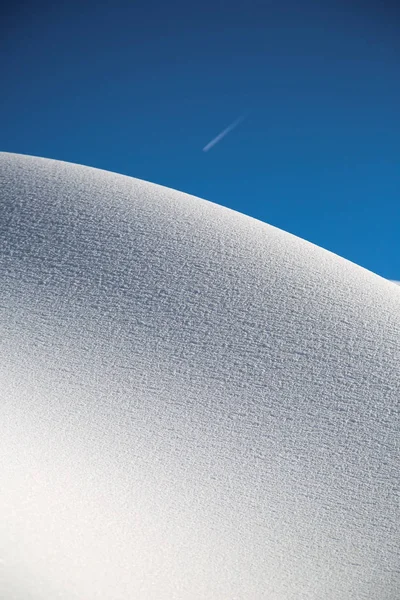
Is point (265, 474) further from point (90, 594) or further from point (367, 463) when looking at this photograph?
point (90, 594)

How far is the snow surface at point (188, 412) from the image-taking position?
16.4 feet

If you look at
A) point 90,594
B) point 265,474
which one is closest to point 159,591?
point 90,594

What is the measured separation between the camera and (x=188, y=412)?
6387mm

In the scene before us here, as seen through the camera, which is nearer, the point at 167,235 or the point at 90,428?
the point at 90,428

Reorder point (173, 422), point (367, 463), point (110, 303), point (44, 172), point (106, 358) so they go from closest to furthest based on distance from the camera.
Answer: point (367, 463)
point (173, 422)
point (106, 358)
point (110, 303)
point (44, 172)

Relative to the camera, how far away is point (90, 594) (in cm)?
418

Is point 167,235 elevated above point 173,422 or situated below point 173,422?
above

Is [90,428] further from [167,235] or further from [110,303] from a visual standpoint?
[167,235]

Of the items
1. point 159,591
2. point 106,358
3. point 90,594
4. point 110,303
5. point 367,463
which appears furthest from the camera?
point 110,303

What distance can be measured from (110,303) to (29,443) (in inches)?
92.7

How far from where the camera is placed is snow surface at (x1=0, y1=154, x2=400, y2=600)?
4.99 meters

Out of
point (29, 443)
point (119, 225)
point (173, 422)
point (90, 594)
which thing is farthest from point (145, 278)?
point (90, 594)

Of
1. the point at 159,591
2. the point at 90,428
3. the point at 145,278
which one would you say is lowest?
the point at 159,591

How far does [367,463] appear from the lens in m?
5.88
